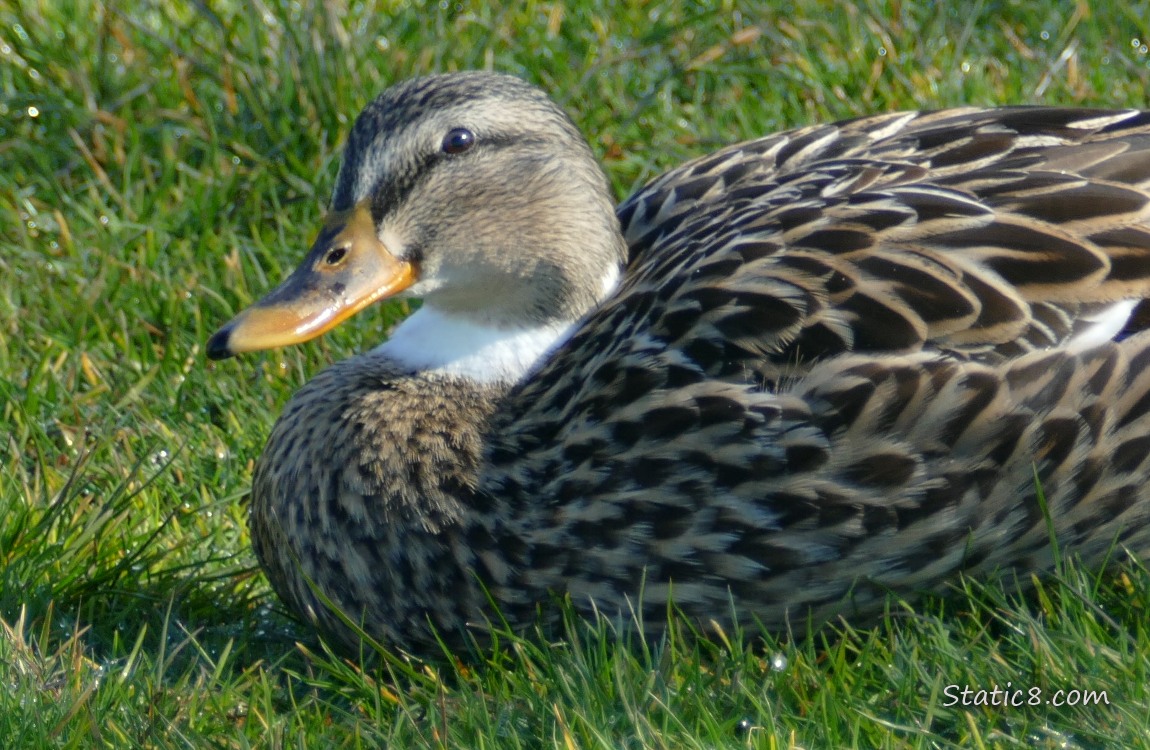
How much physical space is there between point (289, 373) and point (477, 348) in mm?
983

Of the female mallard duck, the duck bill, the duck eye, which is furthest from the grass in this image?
the duck eye

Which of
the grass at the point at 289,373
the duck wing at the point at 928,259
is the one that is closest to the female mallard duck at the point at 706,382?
the duck wing at the point at 928,259

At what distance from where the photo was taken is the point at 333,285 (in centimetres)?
392

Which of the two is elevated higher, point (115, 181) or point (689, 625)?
point (115, 181)

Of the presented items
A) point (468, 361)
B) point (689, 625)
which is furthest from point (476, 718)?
point (468, 361)

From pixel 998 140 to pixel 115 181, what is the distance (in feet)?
9.85

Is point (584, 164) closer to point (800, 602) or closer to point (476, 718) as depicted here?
point (800, 602)

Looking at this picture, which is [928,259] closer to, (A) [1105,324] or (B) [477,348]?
(A) [1105,324]

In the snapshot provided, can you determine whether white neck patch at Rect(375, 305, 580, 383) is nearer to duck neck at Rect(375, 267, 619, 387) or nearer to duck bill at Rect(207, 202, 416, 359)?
duck neck at Rect(375, 267, 619, 387)

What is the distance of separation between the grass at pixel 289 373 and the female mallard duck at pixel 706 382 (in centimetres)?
17

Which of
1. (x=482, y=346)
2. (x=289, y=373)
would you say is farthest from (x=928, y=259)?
(x=289, y=373)

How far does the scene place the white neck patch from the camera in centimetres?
409

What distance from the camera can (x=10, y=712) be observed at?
129 inches

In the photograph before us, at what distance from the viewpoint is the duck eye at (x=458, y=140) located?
400 cm
